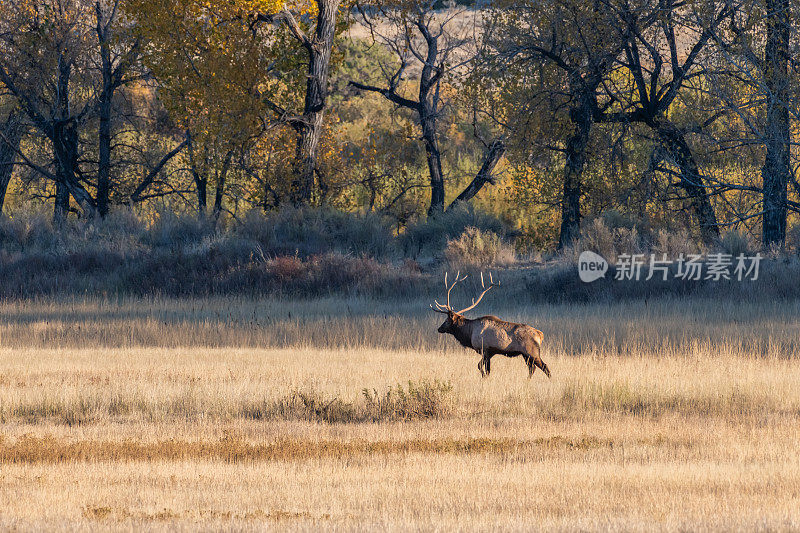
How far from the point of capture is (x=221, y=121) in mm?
30531

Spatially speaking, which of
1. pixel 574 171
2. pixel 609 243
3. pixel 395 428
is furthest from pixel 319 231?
pixel 395 428

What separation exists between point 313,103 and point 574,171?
753 centimetres

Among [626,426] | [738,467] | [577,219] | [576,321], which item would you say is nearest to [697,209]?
[577,219]

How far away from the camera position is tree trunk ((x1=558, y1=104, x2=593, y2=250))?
29000 millimetres

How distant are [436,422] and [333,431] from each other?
111cm

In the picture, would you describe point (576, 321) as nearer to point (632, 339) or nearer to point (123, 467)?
point (632, 339)

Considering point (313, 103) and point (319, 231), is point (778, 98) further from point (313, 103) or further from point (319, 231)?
point (313, 103)

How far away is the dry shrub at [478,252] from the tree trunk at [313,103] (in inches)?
220

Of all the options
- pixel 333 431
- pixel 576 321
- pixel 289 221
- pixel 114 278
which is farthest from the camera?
pixel 289 221

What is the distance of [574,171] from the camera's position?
95.6ft

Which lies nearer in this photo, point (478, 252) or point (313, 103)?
point (478, 252)

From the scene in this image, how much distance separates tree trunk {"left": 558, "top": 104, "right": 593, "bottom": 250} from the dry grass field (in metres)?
9.28

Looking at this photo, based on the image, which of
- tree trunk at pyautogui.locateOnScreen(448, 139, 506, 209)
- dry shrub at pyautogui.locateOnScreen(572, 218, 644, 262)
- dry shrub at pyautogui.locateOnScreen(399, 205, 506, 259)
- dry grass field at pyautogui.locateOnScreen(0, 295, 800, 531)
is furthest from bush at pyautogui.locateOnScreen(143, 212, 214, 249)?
dry shrub at pyautogui.locateOnScreen(572, 218, 644, 262)

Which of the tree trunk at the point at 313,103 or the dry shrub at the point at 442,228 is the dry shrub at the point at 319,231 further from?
the tree trunk at the point at 313,103
